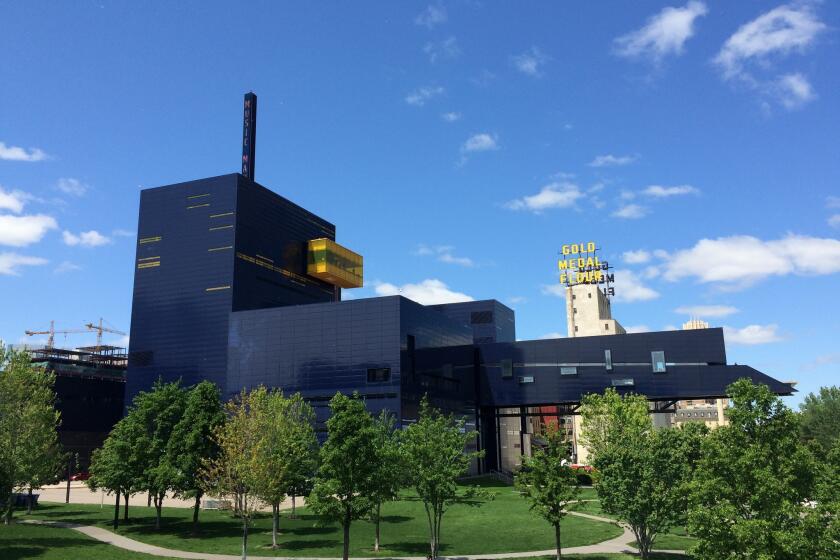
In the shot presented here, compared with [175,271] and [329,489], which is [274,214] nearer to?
[175,271]

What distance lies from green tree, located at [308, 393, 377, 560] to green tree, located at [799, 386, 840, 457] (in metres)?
100

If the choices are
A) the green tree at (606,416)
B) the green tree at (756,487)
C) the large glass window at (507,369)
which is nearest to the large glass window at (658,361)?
the large glass window at (507,369)

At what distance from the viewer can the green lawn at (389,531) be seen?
4762cm

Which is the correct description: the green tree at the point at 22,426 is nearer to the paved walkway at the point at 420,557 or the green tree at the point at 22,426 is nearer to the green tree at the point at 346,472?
the paved walkway at the point at 420,557

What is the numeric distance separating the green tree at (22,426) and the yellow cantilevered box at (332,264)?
114m

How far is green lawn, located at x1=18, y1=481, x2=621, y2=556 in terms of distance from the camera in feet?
156

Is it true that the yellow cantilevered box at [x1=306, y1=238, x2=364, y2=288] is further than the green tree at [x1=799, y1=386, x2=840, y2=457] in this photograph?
Yes

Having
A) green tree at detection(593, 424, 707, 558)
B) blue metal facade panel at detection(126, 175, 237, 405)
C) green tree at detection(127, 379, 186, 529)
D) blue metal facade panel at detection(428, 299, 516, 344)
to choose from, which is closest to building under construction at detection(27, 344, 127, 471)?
blue metal facade panel at detection(126, 175, 237, 405)

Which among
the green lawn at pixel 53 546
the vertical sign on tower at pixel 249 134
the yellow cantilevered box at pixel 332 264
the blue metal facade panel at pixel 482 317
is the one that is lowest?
the green lawn at pixel 53 546

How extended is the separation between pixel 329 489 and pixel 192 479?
20.1m

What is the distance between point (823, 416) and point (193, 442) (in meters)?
112

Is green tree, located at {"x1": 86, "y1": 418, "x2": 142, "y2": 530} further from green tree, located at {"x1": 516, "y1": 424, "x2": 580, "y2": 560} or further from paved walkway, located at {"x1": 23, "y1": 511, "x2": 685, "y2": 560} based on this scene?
green tree, located at {"x1": 516, "y1": 424, "x2": 580, "y2": 560}

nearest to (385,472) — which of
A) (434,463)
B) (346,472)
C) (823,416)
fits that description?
(346,472)

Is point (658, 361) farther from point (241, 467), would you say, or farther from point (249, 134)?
point (249, 134)
